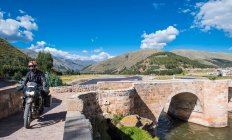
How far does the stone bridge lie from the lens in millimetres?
16188

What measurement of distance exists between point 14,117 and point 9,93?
877 mm

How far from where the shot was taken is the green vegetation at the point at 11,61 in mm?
65312

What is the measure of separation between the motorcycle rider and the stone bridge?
578cm

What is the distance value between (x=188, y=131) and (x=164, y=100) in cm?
405

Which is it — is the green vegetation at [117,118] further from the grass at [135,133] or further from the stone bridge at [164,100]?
the grass at [135,133]

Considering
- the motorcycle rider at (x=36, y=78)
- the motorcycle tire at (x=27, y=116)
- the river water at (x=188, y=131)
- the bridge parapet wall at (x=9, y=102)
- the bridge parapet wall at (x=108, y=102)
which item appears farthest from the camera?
the river water at (x=188, y=131)

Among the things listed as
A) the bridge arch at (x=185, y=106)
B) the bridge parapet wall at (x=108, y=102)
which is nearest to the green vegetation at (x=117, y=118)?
the bridge parapet wall at (x=108, y=102)

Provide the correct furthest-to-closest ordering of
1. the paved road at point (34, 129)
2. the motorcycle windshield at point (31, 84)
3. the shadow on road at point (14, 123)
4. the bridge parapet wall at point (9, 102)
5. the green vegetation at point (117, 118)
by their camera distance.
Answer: the green vegetation at point (117, 118), the bridge parapet wall at point (9, 102), the motorcycle windshield at point (31, 84), the shadow on road at point (14, 123), the paved road at point (34, 129)

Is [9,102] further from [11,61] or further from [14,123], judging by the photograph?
[11,61]

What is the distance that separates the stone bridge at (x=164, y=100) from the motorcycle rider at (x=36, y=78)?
19.0 feet

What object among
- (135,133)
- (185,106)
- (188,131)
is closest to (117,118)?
(135,133)

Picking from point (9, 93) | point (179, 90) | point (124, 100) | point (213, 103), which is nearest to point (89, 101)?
point (124, 100)

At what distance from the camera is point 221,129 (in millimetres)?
24641

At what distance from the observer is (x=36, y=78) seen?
26.7 ft
